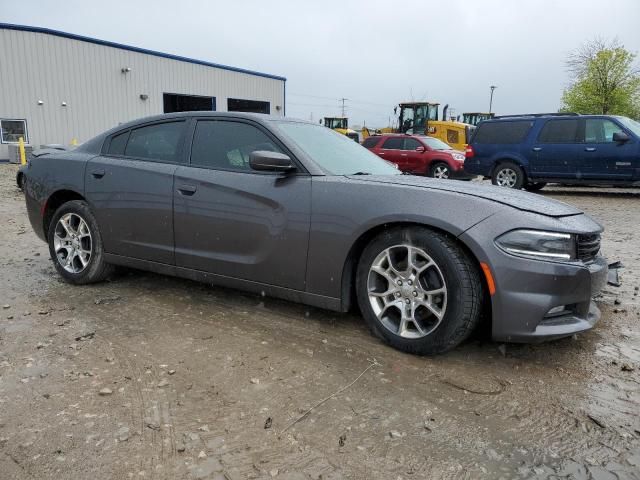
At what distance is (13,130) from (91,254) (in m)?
20.3

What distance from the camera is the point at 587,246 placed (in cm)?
288

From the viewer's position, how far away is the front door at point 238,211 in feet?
10.9

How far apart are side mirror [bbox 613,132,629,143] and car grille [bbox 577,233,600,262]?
362 inches

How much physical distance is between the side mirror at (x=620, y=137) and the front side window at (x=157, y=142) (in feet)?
32.9

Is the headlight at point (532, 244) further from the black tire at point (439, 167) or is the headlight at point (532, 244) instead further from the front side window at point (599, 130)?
the black tire at point (439, 167)

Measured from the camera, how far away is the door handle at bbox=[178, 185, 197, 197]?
12.2 feet

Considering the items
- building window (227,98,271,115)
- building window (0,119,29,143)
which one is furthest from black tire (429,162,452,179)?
building window (227,98,271,115)

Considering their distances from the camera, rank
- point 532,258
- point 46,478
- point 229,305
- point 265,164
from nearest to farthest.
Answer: point 46,478 → point 532,258 → point 265,164 → point 229,305

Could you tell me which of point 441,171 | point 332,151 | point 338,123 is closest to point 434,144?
point 441,171

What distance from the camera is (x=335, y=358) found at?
3.03 meters

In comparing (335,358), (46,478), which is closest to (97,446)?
(46,478)

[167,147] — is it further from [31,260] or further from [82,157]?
[31,260]

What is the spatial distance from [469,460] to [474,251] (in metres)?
1.11

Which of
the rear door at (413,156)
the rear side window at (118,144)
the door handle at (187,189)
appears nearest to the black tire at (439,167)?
the rear door at (413,156)
